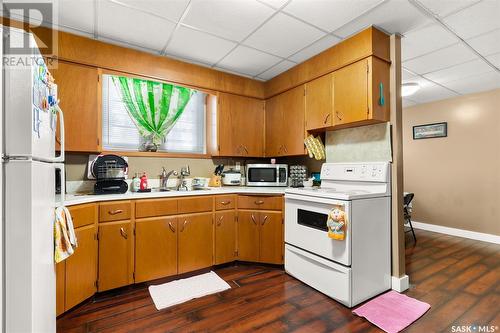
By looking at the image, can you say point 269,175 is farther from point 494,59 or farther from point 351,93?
point 494,59

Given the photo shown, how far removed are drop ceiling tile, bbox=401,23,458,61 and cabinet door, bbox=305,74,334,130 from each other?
0.83 metres

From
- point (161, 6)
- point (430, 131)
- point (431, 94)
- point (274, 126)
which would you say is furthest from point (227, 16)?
point (430, 131)

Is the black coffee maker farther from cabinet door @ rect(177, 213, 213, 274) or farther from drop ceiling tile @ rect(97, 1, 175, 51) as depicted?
drop ceiling tile @ rect(97, 1, 175, 51)

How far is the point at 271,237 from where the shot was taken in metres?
2.79

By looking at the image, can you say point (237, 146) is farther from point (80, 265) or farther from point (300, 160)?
point (80, 265)

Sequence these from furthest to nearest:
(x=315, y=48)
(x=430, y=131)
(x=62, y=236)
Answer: (x=430, y=131), (x=315, y=48), (x=62, y=236)

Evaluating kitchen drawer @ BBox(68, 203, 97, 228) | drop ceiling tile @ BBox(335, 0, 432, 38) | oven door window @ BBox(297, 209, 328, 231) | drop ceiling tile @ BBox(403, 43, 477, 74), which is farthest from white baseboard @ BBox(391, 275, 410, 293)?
kitchen drawer @ BBox(68, 203, 97, 228)

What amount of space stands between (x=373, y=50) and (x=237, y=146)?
191 centimetres

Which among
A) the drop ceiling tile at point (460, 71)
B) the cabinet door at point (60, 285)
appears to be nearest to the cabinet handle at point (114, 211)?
the cabinet door at point (60, 285)

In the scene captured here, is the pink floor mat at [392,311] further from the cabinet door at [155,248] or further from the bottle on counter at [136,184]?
the bottle on counter at [136,184]

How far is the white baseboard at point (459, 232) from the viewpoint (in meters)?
3.82

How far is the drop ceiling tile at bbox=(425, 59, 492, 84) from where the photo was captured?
9.78 feet

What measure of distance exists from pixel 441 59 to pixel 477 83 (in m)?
1.34

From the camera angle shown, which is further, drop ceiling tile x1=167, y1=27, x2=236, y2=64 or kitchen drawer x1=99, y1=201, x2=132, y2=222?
drop ceiling tile x1=167, y1=27, x2=236, y2=64
